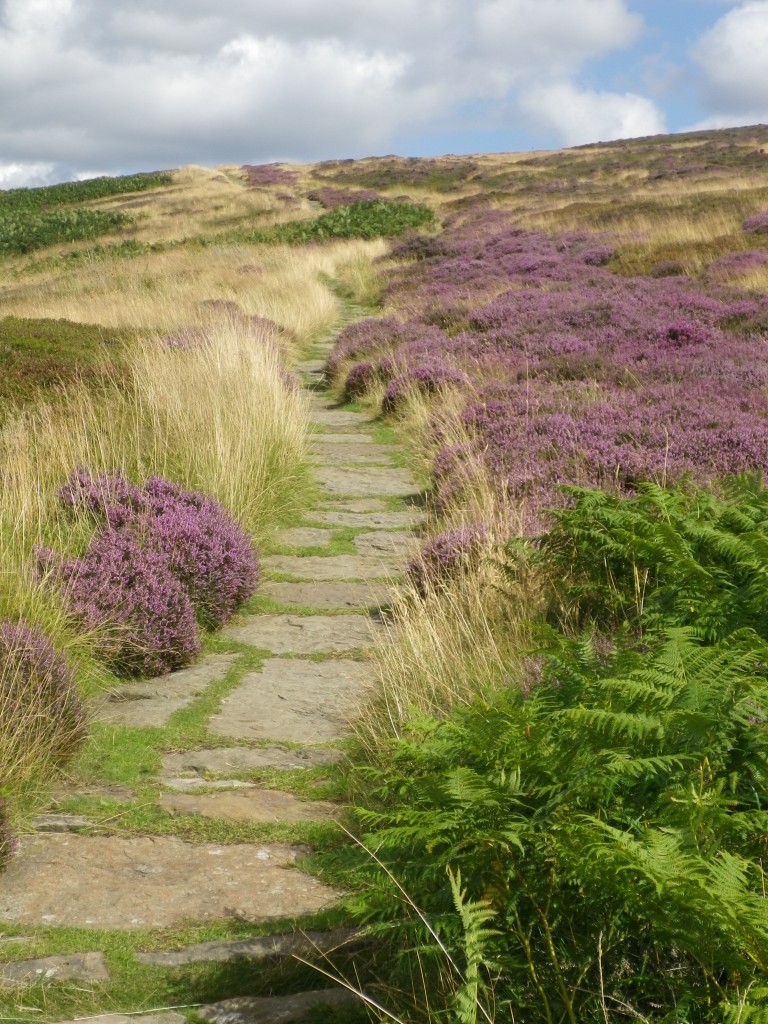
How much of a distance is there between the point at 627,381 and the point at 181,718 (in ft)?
22.5

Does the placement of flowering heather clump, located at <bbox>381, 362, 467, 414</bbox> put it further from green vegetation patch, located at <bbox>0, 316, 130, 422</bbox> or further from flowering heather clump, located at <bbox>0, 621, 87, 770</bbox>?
flowering heather clump, located at <bbox>0, 621, 87, 770</bbox>

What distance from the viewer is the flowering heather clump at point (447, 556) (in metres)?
5.66

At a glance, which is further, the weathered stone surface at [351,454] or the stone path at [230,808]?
the weathered stone surface at [351,454]

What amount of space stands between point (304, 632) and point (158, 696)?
113cm

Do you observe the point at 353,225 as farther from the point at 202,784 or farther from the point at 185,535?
the point at 202,784

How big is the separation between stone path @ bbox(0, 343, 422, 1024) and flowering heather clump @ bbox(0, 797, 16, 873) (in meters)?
0.04

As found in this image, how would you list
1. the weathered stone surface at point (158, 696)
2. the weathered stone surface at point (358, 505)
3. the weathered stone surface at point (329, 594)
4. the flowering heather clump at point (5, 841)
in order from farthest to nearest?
the weathered stone surface at point (358, 505), the weathered stone surface at point (329, 594), the weathered stone surface at point (158, 696), the flowering heather clump at point (5, 841)

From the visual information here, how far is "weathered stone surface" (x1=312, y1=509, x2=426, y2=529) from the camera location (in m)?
7.80

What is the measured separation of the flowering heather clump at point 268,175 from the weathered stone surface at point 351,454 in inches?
1955

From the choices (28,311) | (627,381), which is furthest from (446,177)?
(627,381)

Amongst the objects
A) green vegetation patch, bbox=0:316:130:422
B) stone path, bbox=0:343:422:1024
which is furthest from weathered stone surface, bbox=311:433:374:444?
stone path, bbox=0:343:422:1024

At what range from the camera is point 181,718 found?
4.77 meters

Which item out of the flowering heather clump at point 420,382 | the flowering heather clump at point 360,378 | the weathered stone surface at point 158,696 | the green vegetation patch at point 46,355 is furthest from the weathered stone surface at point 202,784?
the flowering heather clump at point 360,378

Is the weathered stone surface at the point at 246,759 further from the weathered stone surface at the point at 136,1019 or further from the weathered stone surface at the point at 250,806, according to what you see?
the weathered stone surface at the point at 136,1019
